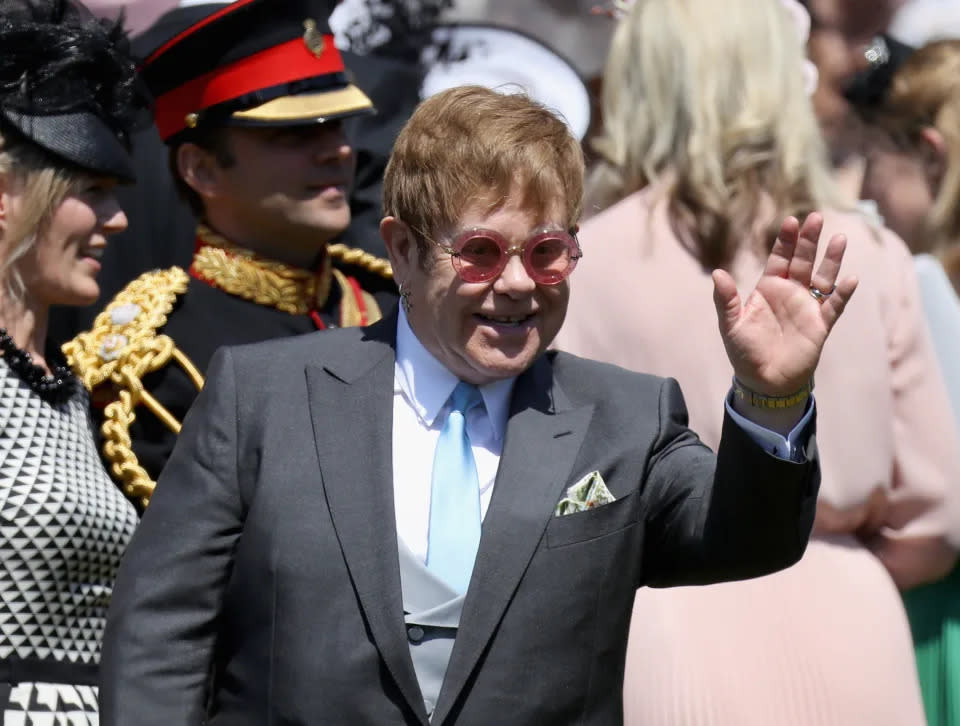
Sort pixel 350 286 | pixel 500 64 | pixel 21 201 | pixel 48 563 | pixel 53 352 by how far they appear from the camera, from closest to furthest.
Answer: pixel 48 563, pixel 21 201, pixel 53 352, pixel 350 286, pixel 500 64

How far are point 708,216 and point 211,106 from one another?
1.27 metres

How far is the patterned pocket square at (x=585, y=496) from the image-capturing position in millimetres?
2918

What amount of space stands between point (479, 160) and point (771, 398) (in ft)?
2.04

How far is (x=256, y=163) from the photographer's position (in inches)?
167

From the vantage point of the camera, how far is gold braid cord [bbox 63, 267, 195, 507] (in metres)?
3.79

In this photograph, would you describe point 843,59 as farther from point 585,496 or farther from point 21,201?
point 585,496

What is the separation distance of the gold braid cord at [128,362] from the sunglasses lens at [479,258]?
1.16m

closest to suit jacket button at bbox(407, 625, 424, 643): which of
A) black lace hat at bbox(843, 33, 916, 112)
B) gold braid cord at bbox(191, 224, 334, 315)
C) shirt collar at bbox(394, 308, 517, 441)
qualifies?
shirt collar at bbox(394, 308, 517, 441)

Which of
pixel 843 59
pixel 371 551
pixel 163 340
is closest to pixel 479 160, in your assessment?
pixel 371 551

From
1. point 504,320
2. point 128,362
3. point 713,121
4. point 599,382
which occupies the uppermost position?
point 713,121

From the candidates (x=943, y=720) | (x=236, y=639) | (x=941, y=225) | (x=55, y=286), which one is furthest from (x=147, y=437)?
(x=941, y=225)

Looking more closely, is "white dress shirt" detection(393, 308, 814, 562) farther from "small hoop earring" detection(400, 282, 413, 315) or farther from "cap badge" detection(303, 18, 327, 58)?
"cap badge" detection(303, 18, 327, 58)

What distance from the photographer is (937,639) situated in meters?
4.25

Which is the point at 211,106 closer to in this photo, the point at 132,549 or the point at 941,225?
the point at 132,549
